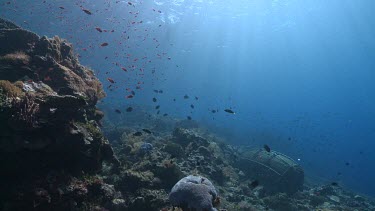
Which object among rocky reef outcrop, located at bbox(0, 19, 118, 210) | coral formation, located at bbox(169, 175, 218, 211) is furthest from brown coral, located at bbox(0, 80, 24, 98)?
coral formation, located at bbox(169, 175, 218, 211)

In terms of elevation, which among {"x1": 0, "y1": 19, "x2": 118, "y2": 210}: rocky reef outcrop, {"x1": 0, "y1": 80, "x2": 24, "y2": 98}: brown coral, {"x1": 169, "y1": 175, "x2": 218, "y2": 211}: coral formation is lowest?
{"x1": 169, "y1": 175, "x2": 218, "y2": 211}: coral formation

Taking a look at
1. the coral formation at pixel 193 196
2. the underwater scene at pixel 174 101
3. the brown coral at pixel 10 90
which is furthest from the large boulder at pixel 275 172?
the brown coral at pixel 10 90

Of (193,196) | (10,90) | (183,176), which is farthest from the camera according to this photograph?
(183,176)

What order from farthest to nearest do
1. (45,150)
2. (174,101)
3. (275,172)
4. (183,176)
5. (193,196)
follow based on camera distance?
(174,101) < (275,172) < (183,176) < (193,196) < (45,150)

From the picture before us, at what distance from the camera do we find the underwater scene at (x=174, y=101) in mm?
7449

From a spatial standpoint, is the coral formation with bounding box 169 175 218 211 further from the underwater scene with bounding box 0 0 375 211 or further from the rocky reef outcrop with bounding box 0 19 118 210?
the rocky reef outcrop with bounding box 0 19 118 210

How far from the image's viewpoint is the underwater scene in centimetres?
745

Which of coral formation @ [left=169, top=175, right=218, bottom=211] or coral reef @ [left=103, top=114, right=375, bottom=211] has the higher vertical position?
coral formation @ [left=169, top=175, right=218, bottom=211]

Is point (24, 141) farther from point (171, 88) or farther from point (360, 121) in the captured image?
point (360, 121)

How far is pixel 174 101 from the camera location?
91.6 feet

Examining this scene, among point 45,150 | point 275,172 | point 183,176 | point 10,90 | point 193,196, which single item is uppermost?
point 10,90

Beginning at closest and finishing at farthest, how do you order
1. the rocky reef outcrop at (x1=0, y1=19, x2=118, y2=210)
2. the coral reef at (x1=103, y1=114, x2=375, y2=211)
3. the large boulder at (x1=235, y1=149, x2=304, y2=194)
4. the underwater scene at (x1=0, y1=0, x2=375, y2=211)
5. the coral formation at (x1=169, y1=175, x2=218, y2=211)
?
1. the rocky reef outcrop at (x1=0, y1=19, x2=118, y2=210)
2. the underwater scene at (x1=0, y1=0, x2=375, y2=211)
3. the coral formation at (x1=169, y1=175, x2=218, y2=211)
4. the coral reef at (x1=103, y1=114, x2=375, y2=211)
5. the large boulder at (x1=235, y1=149, x2=304, y2=194)

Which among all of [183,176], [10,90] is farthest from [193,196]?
[10,90]

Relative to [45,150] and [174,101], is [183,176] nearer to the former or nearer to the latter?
[45,150]
